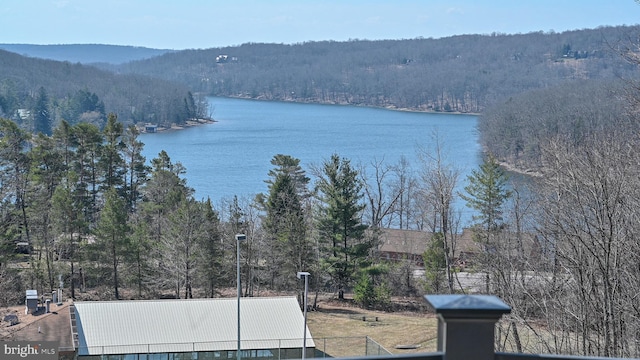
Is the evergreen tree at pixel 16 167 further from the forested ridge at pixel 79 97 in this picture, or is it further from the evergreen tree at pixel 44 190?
the forested ridge at pixel 79 97

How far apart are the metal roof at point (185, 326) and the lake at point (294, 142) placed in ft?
59.5

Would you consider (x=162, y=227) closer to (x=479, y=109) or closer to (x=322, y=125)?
(x=322, y=125)

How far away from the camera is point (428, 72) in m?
159

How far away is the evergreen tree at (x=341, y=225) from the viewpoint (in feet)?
90.6

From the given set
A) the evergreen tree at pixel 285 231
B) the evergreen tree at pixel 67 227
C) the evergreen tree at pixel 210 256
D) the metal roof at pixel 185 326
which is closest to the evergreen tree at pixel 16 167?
the evergreen tree at pixel 67 227

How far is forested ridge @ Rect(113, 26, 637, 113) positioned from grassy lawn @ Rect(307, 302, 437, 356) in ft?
311

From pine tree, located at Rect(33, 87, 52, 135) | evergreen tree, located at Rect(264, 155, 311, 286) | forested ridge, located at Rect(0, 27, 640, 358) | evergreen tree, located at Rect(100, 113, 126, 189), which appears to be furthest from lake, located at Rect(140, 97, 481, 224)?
pine tree, located at Rect(33, 87, 52, 135)

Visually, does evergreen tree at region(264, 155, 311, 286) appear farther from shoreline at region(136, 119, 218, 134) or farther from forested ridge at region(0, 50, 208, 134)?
shoreline at region(136, 119, 218, 134)

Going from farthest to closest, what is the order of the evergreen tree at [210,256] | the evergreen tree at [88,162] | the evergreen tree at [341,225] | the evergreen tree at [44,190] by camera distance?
the evergreen tree at [88,162] < the evergreen tree at [44,190] < the evergreen tree at [341,225] < the evergreen tree at [210,256]

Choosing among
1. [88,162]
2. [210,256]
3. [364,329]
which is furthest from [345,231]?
[88,162]

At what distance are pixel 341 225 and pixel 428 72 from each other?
135m

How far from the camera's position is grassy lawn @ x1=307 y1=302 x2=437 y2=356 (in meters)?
19.6

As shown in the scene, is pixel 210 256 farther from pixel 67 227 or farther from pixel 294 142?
pixel 294 142

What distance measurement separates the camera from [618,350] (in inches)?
395
